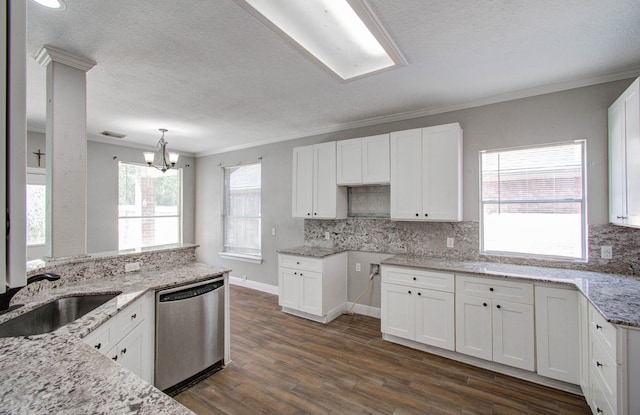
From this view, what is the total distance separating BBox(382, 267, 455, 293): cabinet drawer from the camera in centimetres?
290

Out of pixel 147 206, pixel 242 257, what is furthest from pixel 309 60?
pixel 147 206

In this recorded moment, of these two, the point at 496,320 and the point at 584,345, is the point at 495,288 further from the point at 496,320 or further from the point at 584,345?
the point at 584,345

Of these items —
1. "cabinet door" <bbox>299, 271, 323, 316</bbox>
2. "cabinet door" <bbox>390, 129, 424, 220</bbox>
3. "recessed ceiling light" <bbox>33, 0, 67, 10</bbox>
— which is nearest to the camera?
"recessed ceiling light" <bbox>33, 0, 67, 10</bbox>

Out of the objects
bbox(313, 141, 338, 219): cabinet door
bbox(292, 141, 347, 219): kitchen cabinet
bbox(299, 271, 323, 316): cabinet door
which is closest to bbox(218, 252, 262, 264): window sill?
bbox(292, 141, 347, 219): kitchen cabinet

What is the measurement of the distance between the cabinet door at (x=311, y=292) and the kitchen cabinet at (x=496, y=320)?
167cm

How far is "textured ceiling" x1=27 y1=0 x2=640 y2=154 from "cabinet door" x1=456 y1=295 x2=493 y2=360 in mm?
2181

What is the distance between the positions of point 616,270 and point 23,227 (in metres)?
3.90

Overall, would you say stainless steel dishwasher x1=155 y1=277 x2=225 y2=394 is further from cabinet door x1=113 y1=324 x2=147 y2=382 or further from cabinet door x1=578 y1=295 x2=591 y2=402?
cabinet door x1=578 y1=295 x2=591 y2=402

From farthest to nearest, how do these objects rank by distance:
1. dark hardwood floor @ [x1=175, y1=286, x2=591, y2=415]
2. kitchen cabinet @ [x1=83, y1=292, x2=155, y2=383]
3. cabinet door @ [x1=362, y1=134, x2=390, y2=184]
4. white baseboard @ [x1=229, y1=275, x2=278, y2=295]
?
white baseboard @ [x1=229, y1=275, x2=278, y2=295]
cabinet door @ [x1=362, y1=134, x2=390, y2=184]
dark hardwood floor @ [x1=175, y1=286, x2=591, y2=415]
kitchen cabinet @ [x1=83, y1=292, x2=155, y2=383]

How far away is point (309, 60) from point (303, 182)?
2.13 meters

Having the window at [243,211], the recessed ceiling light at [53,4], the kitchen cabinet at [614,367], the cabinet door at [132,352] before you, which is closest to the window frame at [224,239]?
the window at [243,211]

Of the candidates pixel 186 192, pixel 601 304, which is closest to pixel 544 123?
pixel 601 304

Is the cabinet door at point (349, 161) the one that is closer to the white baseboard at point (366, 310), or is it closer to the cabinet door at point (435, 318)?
the cabinet door at point (435, 318)

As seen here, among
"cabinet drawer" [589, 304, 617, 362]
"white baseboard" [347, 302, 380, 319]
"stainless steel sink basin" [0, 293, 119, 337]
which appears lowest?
"white baseboard" [347, 302, 380, 319]
